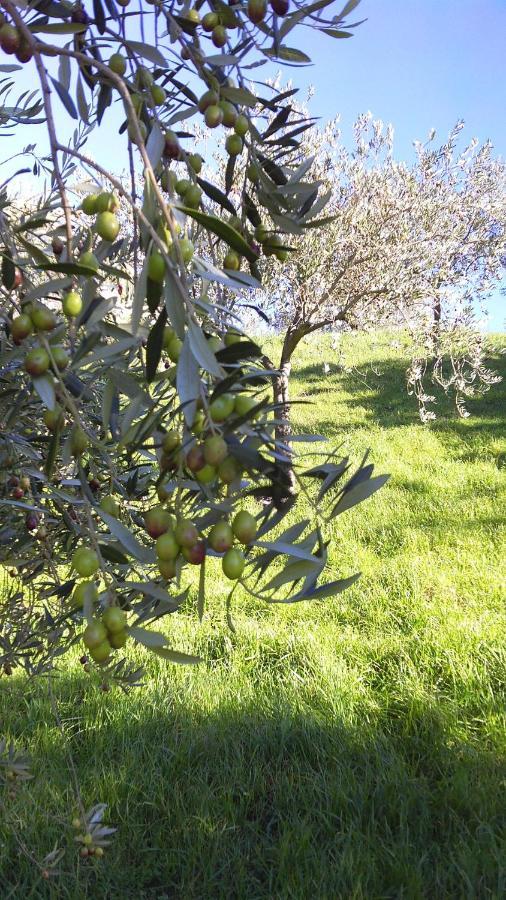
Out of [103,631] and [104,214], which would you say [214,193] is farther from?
[103,631]

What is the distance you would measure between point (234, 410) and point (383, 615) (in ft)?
11.8

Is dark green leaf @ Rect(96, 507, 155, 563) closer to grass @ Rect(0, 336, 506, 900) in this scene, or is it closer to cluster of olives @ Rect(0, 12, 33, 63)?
cluster of olives @ Rect(0, 12, 33, 63)

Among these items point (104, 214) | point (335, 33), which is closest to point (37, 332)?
point (104, 214)

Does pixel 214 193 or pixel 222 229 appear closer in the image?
pixel 222 229

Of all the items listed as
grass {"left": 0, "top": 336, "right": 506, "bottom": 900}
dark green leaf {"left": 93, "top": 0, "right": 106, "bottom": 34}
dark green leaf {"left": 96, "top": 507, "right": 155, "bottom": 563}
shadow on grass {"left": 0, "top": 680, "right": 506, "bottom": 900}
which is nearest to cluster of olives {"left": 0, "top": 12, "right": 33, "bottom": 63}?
dark green leaf {"left": 93, "top": 0, "right": 106, "bottom": 34}

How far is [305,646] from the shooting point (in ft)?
12.3

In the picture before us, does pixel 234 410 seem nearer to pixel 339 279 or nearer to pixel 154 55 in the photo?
pixel 154 55

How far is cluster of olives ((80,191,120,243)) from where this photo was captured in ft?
2.62

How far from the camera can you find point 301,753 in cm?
296

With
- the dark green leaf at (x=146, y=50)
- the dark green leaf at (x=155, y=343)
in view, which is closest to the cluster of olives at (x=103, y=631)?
the dark green leaf at (x=155, y=343)

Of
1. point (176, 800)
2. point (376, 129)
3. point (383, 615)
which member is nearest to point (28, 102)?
point (176, 800)

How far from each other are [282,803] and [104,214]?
2514mm

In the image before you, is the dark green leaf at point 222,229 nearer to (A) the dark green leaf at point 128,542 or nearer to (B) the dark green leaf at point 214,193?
(B) the dark green leaf at point 214,193

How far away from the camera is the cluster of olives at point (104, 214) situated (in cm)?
80
